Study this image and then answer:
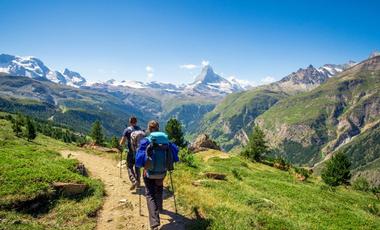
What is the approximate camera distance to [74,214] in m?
15.2

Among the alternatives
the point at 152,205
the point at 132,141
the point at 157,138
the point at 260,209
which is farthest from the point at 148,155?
the point at 260,209

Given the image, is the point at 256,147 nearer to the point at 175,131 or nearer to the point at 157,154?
the point at 175,131

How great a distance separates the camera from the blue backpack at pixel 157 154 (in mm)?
13805

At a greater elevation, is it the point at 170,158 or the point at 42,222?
the point at 170,158

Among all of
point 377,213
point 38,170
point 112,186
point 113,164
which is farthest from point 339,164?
point 38,170

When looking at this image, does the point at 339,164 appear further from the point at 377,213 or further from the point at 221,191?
the point at 221,191

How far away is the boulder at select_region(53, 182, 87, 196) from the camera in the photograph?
1705 cm

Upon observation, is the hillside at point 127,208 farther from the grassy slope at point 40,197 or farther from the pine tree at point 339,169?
the pine tree at point 339,169

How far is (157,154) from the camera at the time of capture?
13.9 meters

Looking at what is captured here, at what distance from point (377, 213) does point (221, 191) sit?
1668 centimetres

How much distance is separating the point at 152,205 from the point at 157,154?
2.29 metres

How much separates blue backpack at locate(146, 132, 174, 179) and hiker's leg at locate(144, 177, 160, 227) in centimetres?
48

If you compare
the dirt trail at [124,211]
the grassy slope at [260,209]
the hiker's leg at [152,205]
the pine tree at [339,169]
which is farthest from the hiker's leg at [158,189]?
the pine tree at [339,169]

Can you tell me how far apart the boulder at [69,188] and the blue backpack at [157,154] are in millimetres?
6136
